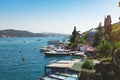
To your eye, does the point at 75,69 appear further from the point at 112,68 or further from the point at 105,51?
the point at 112,68

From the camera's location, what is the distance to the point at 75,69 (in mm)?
56062

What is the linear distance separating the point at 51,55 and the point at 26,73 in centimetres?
4547

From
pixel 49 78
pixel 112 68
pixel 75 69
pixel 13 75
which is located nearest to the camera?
pixel 112 68

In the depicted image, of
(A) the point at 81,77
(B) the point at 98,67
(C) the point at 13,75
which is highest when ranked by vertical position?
(B) the point at 98,67

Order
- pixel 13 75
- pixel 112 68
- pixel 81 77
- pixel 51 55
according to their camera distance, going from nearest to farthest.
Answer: pixel 112 68 < pixel 81 77 < pixel 13 75 < pixel 51 55

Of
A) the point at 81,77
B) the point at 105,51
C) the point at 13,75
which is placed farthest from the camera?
the point at 13,75

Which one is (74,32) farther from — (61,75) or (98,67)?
(98,67)

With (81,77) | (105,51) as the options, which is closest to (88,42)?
(105,51)

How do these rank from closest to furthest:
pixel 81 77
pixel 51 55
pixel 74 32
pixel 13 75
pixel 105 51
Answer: pixel 81 77 → pixel 105 51 → pixel 13 75 → pixel 51 55 → pixel 74 32

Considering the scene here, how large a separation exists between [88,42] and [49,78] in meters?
95.5

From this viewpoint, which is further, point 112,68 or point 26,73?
point 26,73

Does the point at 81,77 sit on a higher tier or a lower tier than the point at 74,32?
lower

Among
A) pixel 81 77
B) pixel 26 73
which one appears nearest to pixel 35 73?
pixel 26 73

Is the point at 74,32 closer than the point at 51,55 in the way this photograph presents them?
No
